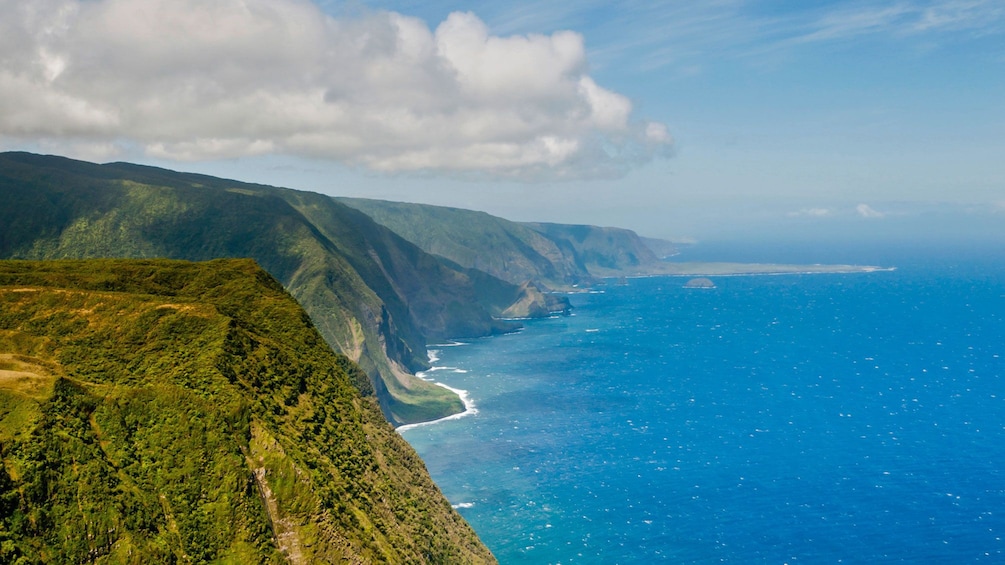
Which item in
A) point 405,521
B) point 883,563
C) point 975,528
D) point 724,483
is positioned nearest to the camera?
point 405,521

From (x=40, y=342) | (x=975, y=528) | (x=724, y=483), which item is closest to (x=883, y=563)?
(x=975, y=528)

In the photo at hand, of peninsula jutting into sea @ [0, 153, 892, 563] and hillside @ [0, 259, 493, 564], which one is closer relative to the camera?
hillside @ [0, 259, 493, 564]

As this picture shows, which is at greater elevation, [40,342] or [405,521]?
[40,342]

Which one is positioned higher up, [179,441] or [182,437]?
[182,437]

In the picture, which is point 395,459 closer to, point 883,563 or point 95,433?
point 95,433

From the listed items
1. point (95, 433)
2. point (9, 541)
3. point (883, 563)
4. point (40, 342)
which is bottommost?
point (883, 563)

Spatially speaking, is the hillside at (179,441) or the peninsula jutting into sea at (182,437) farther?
the peninsula jutting into sea at (182,437)

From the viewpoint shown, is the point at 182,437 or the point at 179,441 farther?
the point at 182,437

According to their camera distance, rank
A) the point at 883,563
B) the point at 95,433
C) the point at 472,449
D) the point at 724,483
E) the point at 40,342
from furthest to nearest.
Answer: the point at 472,449, the point at 724,483, the point at 883,563, the point at 40,342, the point at 95,433
